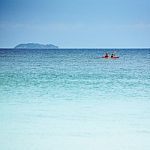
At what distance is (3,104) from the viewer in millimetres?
13859

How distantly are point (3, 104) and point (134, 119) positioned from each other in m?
4.31

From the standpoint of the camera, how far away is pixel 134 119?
444 inches

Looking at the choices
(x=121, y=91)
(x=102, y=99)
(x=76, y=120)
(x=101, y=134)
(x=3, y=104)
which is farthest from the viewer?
(x=121, y=91)

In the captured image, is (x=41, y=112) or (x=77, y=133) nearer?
(x=77, y=133)

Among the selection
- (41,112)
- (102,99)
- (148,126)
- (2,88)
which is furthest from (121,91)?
(148,126)

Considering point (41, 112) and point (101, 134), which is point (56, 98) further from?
point (101, 134)

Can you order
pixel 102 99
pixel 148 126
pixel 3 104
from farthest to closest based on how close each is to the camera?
pixel 102 99
pixel 3 104
pixel 148 126

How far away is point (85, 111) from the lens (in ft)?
41.0

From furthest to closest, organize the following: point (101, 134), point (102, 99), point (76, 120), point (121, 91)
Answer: point (121, 91) < point (102, 99) < point (76, 120) < point (101, 134)

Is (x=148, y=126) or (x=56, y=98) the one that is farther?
(x=56, y=98)

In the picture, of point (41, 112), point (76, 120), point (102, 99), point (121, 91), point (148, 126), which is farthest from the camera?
point (121, 91)

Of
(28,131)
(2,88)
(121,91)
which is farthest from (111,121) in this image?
(2,88)

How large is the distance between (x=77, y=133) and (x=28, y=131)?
99cm

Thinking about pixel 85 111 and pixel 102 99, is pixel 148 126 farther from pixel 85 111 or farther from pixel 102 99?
pixel 102 99
